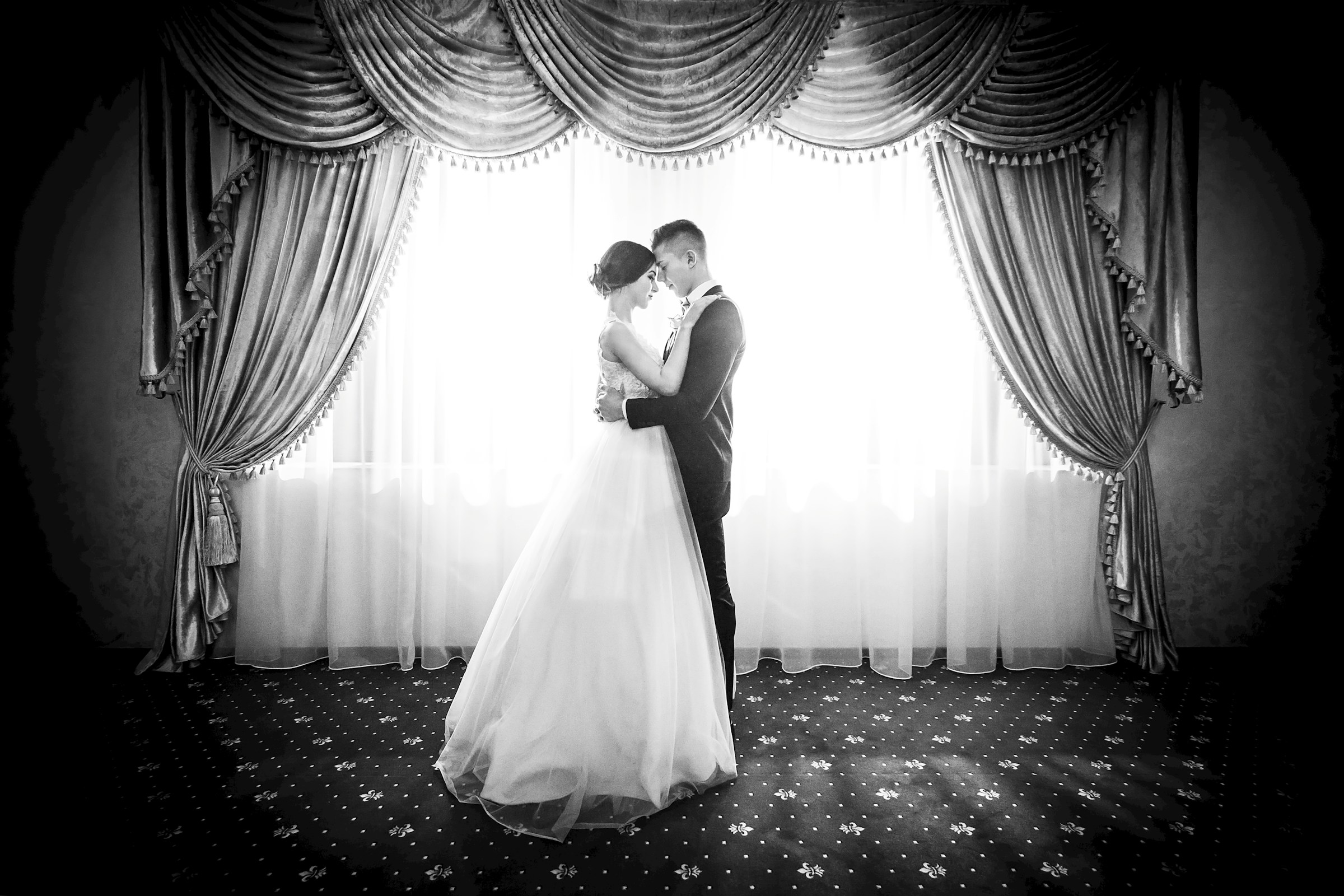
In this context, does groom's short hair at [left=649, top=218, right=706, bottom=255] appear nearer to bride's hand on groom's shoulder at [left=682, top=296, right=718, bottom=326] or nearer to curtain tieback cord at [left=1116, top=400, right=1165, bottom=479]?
bride's hand on groom's shoulder at [left=682, top=296, right=718, bottom=326]

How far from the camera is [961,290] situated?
2.94m

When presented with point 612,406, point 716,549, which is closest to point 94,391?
point 612,406

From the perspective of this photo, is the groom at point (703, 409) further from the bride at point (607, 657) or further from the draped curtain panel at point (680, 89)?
the draped curtain panel at point (680, 89)

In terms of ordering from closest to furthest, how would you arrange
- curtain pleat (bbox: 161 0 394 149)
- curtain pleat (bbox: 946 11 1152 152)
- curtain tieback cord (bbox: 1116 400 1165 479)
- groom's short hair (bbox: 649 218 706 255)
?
1. groom's short hair (bbox: 649 218 706 255)
2. curtain pleat (bbox: 161 0 394 149)
3. curtain pleat (bbox: 946 11 1152 152)
4. curtain tieback cord (bbox: 1116 400 1165 479)

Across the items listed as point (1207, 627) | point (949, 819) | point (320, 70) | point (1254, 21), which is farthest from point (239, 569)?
point (1254, 21)

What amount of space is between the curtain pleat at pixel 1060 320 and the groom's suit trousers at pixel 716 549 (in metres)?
1.50

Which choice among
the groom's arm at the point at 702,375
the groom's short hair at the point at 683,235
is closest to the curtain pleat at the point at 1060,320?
the groom's short hair at the point at 683,235

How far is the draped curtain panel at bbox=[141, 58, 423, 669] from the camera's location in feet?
8.84

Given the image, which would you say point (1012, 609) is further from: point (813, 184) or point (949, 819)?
point (813, 184)

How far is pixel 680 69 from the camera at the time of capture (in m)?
2.66

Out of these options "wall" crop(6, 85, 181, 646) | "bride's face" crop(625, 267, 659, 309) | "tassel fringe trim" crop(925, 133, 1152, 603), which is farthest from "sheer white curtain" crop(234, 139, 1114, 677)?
"bride's face" crop(625, 267, 659, 309)

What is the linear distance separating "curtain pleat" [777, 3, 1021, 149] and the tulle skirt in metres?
1.61

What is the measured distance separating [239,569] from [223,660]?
379 mm

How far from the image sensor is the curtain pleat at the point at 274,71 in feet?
8.61
